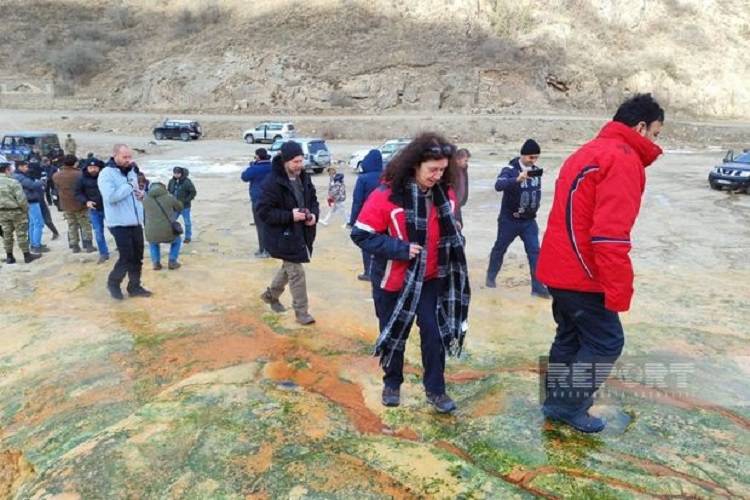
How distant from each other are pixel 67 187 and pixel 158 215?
225 cm

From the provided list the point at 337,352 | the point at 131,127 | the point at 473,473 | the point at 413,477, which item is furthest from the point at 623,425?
the point at 131,127

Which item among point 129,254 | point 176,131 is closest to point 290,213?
point 129,254

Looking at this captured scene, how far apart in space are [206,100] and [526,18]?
76.8 ft

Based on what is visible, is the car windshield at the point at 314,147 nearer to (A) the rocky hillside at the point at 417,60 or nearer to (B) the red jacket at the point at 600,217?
(B) the red jacket at the point at 600,217

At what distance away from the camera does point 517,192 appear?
19.3ft

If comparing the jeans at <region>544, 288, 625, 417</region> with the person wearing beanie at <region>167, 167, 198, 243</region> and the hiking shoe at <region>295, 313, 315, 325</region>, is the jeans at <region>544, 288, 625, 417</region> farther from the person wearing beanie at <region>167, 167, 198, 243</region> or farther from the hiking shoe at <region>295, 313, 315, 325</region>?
the person wearing beanie at <region>167, 167, 198, 243</region>

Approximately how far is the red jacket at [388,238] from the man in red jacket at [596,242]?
587 millimetres

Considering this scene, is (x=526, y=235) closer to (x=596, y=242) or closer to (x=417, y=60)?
(x=596, y=242)

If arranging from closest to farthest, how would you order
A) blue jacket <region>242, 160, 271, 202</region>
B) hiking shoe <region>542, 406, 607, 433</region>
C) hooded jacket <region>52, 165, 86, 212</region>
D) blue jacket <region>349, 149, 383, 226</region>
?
hiking shoe <region>542, 406, 607, 433</region> < blue jacket <region>349, 149, 383, 226</region> < blue jacket <region>242, 160, 271, 202</region> < hooded jacket <region>52, 165, 86, 212</region>

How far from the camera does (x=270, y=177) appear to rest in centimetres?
472

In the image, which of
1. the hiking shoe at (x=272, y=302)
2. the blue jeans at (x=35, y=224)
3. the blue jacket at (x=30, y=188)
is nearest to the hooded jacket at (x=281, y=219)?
the hiking shoe at (x=272, y=302)

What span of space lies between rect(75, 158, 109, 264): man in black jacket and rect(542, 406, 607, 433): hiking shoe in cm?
619

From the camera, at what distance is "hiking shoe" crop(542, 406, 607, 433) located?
10.7 feet

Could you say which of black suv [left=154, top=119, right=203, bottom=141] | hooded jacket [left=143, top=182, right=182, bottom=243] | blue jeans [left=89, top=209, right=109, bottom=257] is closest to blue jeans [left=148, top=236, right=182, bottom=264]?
hooded jacket [left=143, top=182, right=182, bottom=243]
